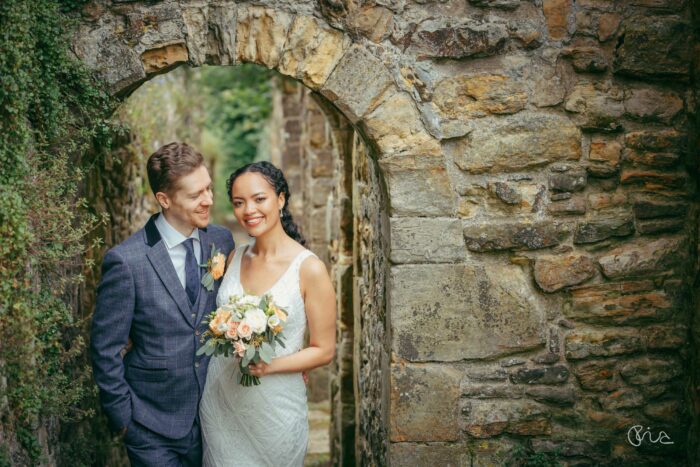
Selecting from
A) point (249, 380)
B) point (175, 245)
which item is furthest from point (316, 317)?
point (175, 245)

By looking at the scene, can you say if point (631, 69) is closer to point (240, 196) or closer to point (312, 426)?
point (240, 196)

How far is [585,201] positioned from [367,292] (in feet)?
5.07

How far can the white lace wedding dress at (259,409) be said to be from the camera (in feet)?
11.2

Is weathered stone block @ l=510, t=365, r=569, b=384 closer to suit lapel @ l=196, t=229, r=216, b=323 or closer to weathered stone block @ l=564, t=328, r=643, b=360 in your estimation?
weathered stone block @ l=564, t=328, r=643, b=360

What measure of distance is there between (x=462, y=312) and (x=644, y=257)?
91 centimetres

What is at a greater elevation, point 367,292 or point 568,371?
point 367,292

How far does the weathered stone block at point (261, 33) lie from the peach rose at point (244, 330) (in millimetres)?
1193

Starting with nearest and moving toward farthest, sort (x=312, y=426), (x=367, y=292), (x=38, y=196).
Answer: (x=38, y=196) → (x=367, y=292) → (x=312, y=426)

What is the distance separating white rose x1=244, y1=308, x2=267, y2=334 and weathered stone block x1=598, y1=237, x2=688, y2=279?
5.38 feet

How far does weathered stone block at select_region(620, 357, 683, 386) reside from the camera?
363cm

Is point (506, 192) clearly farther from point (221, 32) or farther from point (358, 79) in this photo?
point (221, 32)

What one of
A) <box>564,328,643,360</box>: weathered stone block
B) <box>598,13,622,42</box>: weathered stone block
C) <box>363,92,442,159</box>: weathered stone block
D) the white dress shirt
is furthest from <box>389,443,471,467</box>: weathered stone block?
<box>598,13,622,42</box>: weathered stone block

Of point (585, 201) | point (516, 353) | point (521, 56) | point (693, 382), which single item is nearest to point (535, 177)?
point (585, 201)

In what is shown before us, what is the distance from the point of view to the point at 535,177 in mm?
3537
